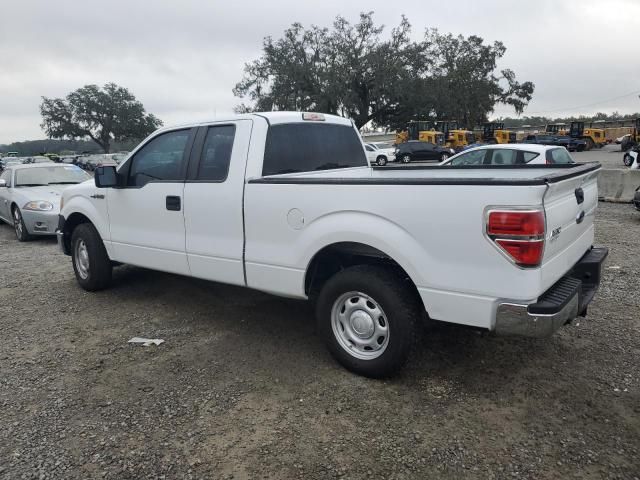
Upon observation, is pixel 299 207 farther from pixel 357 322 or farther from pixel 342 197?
pixel 357 322

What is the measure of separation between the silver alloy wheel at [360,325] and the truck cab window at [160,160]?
204 cm

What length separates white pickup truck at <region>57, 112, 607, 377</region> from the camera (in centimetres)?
282

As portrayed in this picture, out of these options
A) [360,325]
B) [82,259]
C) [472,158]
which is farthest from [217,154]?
[472,158]

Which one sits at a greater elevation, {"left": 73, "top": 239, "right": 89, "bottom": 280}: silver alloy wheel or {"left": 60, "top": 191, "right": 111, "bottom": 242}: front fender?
{"left": 60, "top": 191, "right": 111, "bottom": 242}: front fender

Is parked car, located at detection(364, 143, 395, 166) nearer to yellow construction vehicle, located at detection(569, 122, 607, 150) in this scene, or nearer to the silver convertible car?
yellow construction vehicle, located at detection(569, 122, 607, 150)

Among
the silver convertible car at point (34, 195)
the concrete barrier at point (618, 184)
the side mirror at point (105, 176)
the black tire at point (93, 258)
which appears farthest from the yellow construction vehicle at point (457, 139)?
the side mirror at point (105, 176)

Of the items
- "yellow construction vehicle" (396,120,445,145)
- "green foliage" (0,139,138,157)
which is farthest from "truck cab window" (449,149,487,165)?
"green foliage" (0,139,138,157)

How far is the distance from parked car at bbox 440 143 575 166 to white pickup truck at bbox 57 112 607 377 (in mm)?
5521

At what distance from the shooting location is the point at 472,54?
6194cm

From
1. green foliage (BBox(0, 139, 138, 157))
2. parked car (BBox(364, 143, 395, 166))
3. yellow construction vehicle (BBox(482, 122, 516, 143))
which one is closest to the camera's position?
parked car (BBox(364, 143, 395, 166))

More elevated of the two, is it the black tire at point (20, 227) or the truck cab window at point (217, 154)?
the truck cab window at point (217, 154)

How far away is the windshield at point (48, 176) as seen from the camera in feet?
32.8

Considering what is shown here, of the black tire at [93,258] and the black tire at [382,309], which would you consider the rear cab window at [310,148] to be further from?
the black tire at [93,258]

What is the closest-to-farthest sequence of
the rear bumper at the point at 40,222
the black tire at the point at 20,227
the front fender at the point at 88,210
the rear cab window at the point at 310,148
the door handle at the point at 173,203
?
the rear cab window at the point at 310,148
the door handle at the point at 173,203
the front fender at the point at 88,210
the rear bumper at the point at 40,222
the black tire at the point at 20,227
